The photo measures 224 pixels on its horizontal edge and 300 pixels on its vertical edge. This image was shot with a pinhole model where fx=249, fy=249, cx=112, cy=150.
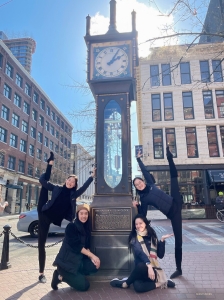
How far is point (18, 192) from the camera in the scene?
33844 mm

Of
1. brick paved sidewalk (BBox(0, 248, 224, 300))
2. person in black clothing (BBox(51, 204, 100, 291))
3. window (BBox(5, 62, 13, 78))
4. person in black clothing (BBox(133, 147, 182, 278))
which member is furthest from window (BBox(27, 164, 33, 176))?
person in black clothing (BBox(51, 204, 100, 291))

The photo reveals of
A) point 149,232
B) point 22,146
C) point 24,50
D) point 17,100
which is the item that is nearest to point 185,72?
point 17,100

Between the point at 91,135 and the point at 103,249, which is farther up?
the point at 91,135

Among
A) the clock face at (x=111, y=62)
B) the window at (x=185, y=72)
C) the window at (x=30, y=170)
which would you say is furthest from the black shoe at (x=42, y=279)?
the window at (x=30, y=170)

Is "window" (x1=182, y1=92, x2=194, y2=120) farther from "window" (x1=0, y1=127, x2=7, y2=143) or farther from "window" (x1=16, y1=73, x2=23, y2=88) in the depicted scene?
"window" (x1=16, y1=73, x2=23, y2=88)

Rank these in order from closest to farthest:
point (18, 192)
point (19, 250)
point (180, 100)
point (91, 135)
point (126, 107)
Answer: point (126, 107), point (19, 250), point (91, 135), point (180, 100), point (18, 192)

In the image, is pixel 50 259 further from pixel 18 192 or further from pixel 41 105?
pixel 41 105

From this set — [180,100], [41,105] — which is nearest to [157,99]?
[180,100]

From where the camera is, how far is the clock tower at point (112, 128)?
4547mm

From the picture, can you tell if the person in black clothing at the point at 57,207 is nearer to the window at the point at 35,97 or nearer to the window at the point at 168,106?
the window at the point at 168,106

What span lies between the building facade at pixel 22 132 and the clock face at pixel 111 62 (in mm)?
20672

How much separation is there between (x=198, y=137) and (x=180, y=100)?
12.7 ft

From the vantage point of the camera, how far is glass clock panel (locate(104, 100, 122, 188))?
504cm

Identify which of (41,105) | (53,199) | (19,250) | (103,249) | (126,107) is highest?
(41,105)
